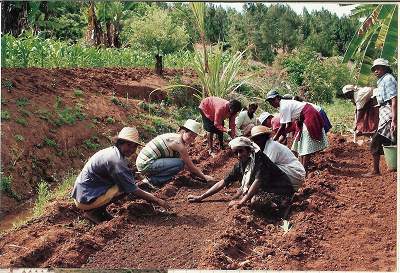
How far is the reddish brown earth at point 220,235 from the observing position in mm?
6352

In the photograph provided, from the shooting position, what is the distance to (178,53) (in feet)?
29.2

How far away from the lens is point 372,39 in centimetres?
862

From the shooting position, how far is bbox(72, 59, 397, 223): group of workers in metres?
6.95

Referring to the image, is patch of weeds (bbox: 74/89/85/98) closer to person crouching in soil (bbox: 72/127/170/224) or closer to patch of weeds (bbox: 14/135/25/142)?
patch of weeds (bbox: 14/135/25/142)

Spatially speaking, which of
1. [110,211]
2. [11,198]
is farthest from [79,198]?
[11,198]

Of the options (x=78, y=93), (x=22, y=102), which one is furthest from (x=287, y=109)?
(x=22, y=102)

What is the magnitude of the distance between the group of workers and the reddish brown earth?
0.19 metres

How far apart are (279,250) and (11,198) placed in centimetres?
317

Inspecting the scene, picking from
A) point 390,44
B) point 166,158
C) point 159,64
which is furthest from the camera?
point 159,64

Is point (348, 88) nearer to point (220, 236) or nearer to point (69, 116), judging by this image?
point (220, 236)

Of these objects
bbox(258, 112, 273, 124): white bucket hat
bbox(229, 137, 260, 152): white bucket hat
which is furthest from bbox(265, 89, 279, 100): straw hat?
bbox(229, 137, 260, 152): white bucket hat

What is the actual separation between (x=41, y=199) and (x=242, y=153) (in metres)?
2.22

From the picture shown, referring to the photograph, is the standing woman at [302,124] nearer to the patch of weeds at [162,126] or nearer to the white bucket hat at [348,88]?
the white bucket hat at [348,88]

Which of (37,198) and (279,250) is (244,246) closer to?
(279,250)
